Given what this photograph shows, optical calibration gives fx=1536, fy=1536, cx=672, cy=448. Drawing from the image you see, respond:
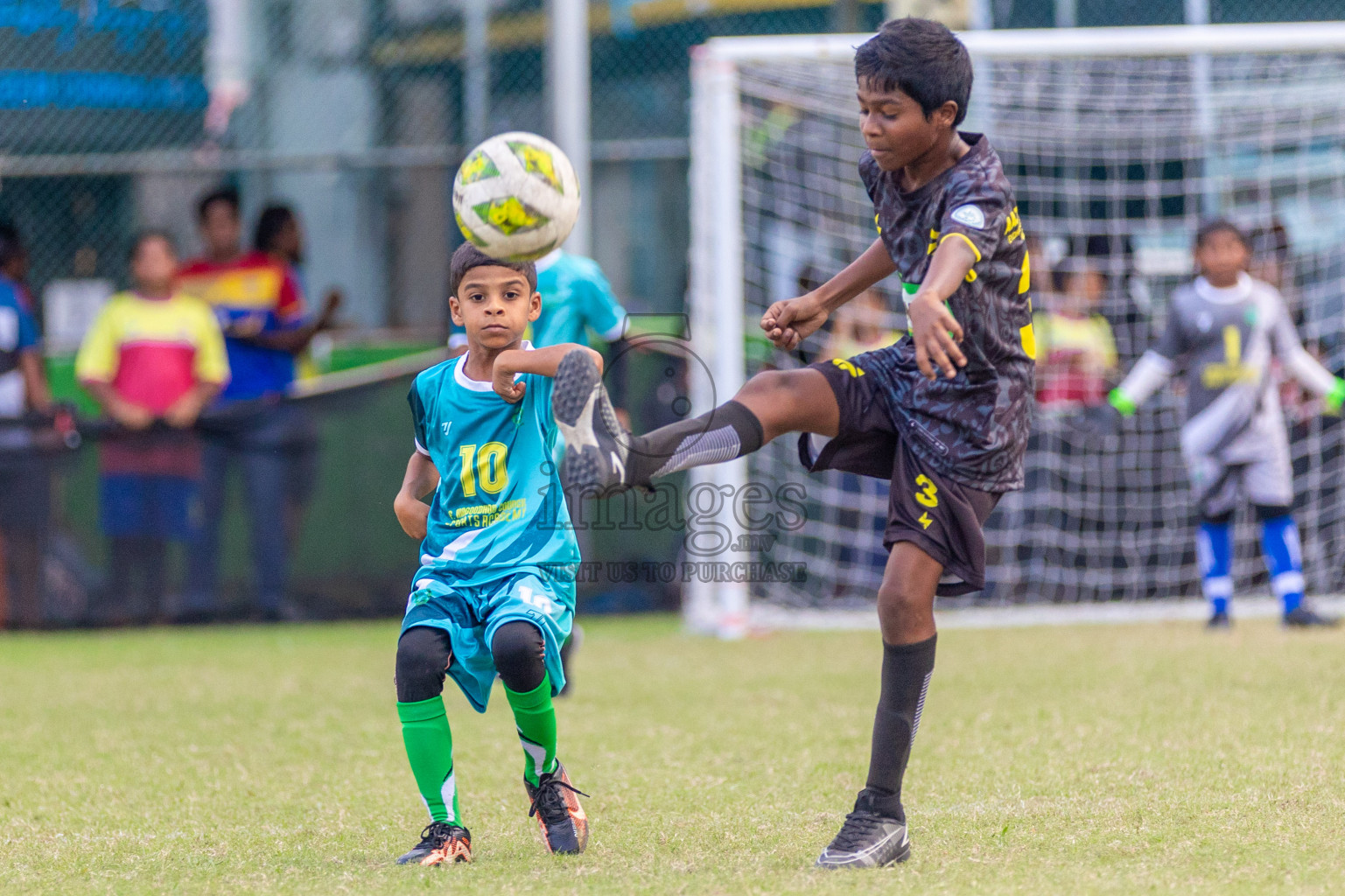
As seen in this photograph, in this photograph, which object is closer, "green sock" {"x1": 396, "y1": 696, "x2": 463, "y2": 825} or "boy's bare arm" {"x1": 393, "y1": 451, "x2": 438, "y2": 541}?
"green sock" {"x1": 396, "y1": 696, "x2": 463, "y2": 825}

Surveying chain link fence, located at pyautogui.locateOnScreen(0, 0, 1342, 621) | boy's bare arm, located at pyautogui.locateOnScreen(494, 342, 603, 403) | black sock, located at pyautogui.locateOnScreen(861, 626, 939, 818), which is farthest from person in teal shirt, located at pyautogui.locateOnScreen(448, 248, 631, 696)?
chain link fence, located at pyautogui.locateOnScreen(0, 0, 1342, 621)

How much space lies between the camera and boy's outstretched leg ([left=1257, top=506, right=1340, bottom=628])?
25.7 feet

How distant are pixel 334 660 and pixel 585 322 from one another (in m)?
2.72

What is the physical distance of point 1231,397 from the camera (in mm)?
7973

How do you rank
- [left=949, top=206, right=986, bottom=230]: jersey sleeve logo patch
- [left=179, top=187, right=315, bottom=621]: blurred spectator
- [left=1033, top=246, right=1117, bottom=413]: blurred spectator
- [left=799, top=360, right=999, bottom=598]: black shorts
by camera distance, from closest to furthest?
[left=949, top=206, right=986, bottom=230]: jersey sleeve logo patch < [left=799, top=360, right=999, bottom=598]: black shorts < [left=179, top=187, right=315, bottom=621]: blurred spectator < [left=1033, top=246, right=1117, bottom=413]: blurred spectator

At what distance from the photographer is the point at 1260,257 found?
908cm

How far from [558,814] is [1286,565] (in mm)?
5456

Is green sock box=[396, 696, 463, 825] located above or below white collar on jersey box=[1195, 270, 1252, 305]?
below

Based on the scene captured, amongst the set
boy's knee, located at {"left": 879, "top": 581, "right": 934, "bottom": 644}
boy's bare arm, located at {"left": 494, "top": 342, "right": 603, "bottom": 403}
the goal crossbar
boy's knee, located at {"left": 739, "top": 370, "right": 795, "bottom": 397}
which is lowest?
boy's knee, located at {"left": 879, "top": 581, "right": 934, "bottom": 644}

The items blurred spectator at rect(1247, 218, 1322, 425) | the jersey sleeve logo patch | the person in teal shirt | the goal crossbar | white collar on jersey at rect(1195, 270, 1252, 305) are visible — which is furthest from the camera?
blurred spectator at rect(1247, 218, 1322, 425)

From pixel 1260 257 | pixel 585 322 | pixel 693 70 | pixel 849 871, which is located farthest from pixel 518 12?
pixel 849 871

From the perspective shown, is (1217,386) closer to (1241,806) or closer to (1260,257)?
(1260,257)

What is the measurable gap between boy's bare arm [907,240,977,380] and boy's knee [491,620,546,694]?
1057mm

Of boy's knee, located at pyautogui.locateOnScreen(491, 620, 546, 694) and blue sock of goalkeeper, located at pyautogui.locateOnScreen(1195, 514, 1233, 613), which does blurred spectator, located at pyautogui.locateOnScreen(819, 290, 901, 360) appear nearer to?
blue sock of goalkeeper, located at pyautogui.locateOnScreen(1195, 514, 1233, 613)
